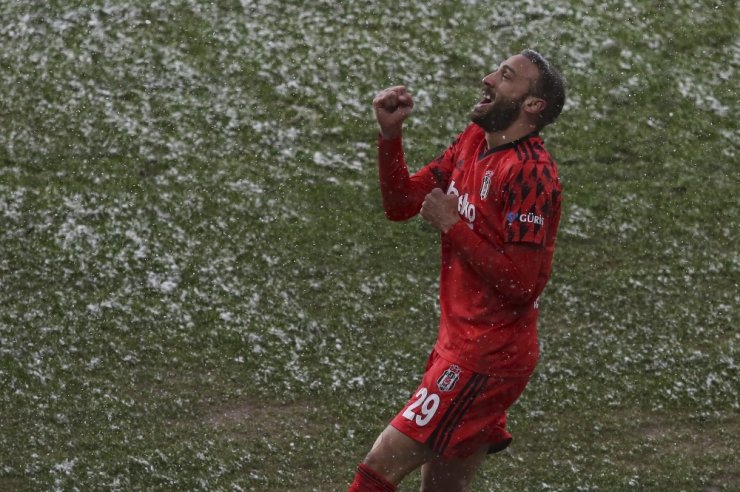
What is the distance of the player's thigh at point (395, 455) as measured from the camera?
5.53 metres

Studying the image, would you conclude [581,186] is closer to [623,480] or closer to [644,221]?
[644,221]

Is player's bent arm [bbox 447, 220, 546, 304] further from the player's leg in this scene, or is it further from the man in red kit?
the player's leg

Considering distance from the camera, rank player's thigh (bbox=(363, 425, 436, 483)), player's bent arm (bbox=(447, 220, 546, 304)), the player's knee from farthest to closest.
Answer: the player's knee < player's thigh (bbox=(363, 425, 436, 483)) < player's bent arm (bbox=(447, 220, 546, 304))

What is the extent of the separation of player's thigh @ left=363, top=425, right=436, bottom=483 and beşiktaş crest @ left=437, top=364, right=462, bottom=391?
0.32m

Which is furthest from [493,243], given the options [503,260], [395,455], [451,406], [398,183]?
[395,455]

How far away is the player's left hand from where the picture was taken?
539cm

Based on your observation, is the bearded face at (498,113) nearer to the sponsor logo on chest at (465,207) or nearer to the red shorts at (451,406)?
the sponsor logo on chest at (465,207)

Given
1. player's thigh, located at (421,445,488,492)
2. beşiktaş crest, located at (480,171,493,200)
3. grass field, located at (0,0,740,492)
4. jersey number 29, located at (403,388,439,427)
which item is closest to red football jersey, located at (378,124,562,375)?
beşiktaş crest, located at (480,171,493,200)

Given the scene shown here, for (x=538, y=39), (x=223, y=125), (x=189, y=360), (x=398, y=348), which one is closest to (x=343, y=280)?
(x=398, y=348)

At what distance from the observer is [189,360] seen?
9.10 m

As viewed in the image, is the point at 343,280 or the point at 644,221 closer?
the point at 343,280

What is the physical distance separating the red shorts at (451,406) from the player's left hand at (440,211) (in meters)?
0.73

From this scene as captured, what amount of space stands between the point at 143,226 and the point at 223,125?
5.75ft

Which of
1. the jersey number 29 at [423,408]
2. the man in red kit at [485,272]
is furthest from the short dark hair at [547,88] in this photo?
the jersey number 29 at [423,408]
